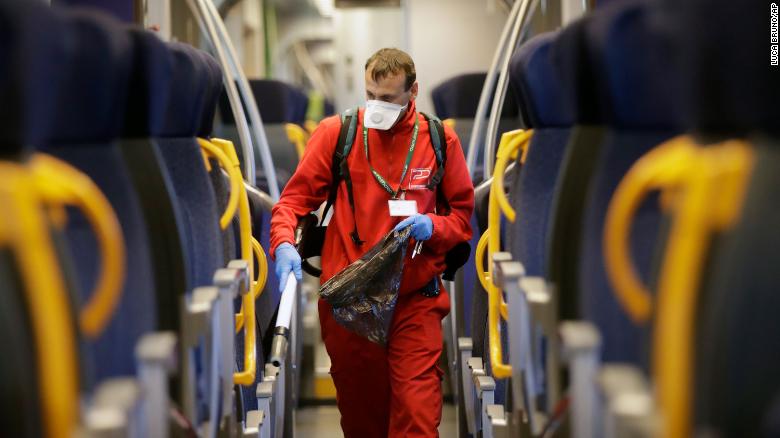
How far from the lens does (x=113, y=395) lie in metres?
1.60

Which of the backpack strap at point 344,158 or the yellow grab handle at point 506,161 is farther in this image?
the backpack strap at point 344,158

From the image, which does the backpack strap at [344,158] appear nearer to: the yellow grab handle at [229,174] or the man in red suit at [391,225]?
the man in red suit at [391,225]

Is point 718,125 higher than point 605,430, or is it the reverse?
point 718,125

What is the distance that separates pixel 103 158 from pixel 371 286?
141 centimetres

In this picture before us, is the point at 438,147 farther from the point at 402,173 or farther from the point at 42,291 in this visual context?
the point at 42,291

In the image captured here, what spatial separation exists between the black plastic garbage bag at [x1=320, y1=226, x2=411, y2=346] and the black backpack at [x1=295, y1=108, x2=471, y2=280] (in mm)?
170

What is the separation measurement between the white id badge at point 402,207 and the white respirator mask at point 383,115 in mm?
238

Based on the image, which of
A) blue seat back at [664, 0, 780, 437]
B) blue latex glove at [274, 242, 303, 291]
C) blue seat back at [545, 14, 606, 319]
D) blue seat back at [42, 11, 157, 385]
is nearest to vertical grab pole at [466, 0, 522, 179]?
blue latex glove at [274, 242, 303, 291]

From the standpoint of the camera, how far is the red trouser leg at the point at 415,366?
3248 mm

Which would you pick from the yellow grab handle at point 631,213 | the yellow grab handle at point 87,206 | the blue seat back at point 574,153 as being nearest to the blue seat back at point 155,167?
the yellow grab handle at point 87,206

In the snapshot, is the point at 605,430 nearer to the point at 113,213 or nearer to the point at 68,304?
the point at 68,304

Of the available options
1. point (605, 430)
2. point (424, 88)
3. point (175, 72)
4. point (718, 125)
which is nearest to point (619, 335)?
point (605, 430)

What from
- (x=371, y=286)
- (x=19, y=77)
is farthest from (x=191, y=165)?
(x=19, y=77)

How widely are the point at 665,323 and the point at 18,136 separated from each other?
860mm
